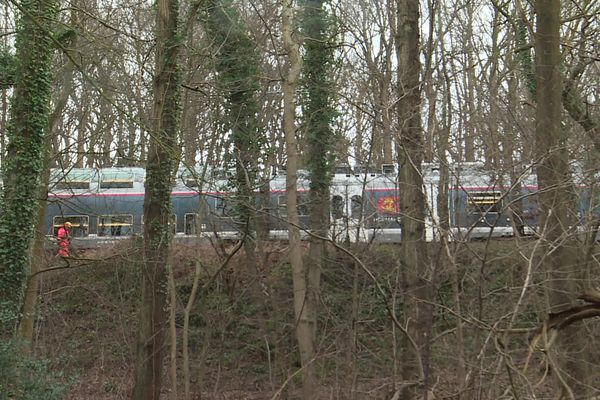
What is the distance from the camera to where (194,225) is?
43.5ft

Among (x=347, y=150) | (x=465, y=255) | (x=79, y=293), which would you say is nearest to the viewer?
(x=465, y=255)

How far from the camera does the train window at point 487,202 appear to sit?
17.9ft

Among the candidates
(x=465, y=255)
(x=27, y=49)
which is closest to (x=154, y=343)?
(x=27, y=49)

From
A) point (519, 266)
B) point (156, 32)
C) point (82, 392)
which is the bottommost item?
point (82, 392)

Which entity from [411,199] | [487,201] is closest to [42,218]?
[411,199]

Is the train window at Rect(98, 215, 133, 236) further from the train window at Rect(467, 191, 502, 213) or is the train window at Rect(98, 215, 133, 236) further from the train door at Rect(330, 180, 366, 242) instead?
the train window at Rect(467, 191, 502, 213)

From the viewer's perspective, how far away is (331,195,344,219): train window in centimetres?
1088

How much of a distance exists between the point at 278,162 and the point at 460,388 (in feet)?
30.7

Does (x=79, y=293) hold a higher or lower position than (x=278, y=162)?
lower

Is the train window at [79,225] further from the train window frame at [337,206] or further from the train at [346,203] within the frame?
the train window frame at [337,206]

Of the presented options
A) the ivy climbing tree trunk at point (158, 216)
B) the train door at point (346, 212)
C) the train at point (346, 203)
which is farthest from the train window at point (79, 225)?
the train door at point (346, 212)

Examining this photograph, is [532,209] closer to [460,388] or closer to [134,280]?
[460,388]

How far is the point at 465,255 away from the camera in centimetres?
634

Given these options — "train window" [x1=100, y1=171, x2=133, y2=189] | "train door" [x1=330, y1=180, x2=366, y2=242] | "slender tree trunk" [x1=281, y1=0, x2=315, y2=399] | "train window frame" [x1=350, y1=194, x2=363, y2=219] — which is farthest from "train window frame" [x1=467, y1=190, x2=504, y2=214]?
"train window" [x1=100, y1=171, x2=133, y2=189]
